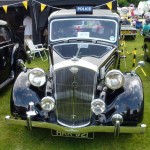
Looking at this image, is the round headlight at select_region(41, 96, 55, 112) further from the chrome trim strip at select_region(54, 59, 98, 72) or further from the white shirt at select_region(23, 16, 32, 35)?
the white shirt at select_region(23, 16, 32, 35)

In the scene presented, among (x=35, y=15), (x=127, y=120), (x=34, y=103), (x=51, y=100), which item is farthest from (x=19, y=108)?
(x=35, y=15)

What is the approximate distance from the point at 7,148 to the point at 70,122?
1165 mm

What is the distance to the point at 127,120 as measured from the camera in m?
4.66

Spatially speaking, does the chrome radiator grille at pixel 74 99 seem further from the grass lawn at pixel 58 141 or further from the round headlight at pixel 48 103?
the grass lawn at pixel 58 141

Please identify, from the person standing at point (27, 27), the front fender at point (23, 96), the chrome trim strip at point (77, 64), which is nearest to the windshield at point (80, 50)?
the chrome trim strip at point (77, 64)

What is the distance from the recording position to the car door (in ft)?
23.8

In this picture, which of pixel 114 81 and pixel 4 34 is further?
pixel 4 34

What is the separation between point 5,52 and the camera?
24.6ft

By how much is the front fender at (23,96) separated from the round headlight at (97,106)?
0.93 m

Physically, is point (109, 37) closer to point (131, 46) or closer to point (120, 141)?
point (120, 141)

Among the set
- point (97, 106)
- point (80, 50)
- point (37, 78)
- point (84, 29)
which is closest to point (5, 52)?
point (84, 29)

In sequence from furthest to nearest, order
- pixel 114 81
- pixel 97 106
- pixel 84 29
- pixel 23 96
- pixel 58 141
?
pixel 84 29 < pixel 58 141 < pixel 23 96 < pixel 114 81 < pixel 97 106

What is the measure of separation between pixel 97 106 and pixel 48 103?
0.75 meters

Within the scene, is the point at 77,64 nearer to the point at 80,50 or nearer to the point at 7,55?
the point at 80,50
